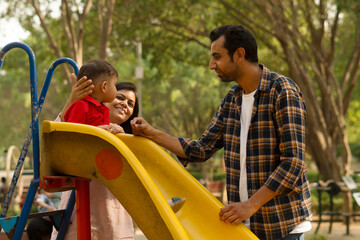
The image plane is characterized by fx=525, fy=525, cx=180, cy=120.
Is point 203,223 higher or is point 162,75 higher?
point 162,75

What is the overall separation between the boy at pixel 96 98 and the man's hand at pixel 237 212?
0.79 m

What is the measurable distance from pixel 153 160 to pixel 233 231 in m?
0.70

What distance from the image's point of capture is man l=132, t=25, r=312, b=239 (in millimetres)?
2535

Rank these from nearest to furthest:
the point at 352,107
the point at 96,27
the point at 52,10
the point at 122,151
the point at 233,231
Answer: the point at 122,151 < the point at 233,231 < the point at 52,10 < the point at 96,27 < the point at 352,107

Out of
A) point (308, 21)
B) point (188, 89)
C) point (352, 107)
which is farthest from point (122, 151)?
point (188, 89)

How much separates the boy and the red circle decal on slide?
289mm

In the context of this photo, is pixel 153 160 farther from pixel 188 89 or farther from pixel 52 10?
pixel 188 89

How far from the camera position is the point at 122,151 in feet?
7.91

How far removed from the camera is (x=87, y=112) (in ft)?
8.87

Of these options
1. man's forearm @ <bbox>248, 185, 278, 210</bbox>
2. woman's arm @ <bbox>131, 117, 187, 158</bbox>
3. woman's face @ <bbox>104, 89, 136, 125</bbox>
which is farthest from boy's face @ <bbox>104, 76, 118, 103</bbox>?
man's forearm @ <bbox>248, 185, 278, 210</bbox>

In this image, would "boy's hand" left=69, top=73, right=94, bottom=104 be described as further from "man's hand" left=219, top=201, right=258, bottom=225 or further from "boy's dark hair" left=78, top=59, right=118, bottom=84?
"man's hand" left=219, top=201, right=258, bottom=225

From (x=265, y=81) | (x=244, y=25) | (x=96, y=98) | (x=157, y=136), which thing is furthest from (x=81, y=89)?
(x=244, y=25)

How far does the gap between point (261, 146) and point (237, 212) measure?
1.16ft

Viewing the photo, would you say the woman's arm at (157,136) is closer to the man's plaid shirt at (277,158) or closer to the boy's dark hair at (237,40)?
the man's plaid shirt at (277,158)
